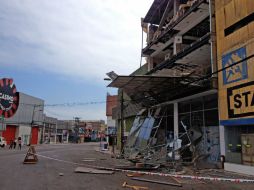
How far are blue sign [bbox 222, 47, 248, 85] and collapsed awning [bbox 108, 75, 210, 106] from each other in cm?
242

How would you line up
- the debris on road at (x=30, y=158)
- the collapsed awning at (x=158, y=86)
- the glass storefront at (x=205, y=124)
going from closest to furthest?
the glass storefront at (x=205, y=124)
the debris on road at (x=30, y=158)
the collapsed awning at (x=158, y=86)

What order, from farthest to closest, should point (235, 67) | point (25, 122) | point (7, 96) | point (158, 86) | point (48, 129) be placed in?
point (48, 129) → point (25, 122) → point (158, 86) → point (235, 67) → point (7, 96)

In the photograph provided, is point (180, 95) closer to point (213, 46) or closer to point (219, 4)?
point (213, 46)

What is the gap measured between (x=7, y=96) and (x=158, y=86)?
19.1 meters

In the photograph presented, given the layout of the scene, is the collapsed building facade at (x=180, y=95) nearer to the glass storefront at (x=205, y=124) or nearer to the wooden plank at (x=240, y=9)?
the glass storefront at (x=205, y=124)

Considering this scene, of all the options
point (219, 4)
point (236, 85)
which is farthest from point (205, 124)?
point (219, 4)

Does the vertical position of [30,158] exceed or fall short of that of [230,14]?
it falls short

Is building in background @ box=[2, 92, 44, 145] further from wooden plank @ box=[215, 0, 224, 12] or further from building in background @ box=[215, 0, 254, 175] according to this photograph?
building in background @ box=[215, 0, 254, 175]

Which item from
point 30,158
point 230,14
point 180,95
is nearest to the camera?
point 230,14

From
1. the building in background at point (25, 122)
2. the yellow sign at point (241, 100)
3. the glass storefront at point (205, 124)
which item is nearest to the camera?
the yellow sign at point (241, 100)

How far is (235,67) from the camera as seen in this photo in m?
17.7

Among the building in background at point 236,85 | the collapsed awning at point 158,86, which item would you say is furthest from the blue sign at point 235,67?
the collapsed awning at point 158,86

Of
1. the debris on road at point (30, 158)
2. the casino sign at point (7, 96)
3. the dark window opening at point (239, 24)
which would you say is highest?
the dark window opening at point (239, 24)

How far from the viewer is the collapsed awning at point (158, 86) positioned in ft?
73.5
